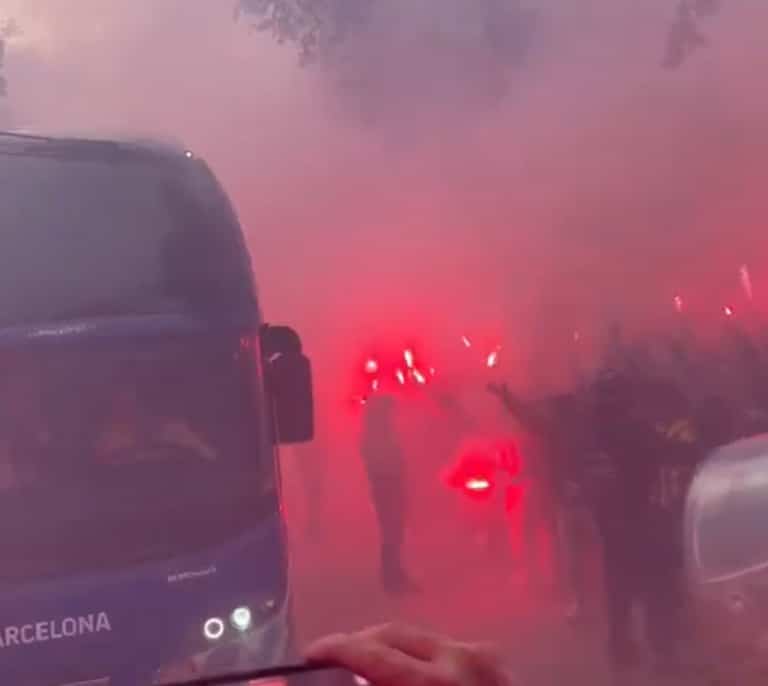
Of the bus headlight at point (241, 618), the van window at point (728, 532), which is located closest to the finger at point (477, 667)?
the bus headlight at point (241, 618)

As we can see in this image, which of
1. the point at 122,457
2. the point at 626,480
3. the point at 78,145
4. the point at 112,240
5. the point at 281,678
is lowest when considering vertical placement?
the point at 281,678

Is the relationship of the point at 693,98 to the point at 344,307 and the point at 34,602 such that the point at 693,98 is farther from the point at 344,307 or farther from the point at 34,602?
the point at 34,602

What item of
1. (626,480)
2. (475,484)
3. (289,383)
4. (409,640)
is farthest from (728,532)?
(289,383)

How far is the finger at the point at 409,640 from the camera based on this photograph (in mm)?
1275

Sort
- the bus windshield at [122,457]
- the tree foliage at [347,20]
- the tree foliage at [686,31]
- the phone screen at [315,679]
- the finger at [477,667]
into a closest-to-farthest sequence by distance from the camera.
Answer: the finger at [477,667]
the phone screen at [315,679]
the bus windshield at [122,457]
the tree foliage at [347,20]
the tree foliage at [686,31]

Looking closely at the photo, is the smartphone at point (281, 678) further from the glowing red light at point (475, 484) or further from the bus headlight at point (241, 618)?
the glowing red light at point (475, 484)

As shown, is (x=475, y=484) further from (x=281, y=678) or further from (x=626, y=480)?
(x=281, y=678)

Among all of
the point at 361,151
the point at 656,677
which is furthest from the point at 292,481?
the point at 656,677

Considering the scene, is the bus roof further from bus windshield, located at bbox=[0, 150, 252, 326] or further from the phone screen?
the phone screen

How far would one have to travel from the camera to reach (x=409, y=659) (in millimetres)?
1243

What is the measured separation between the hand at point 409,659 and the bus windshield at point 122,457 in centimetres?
26

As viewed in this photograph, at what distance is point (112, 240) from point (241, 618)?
1.76ft

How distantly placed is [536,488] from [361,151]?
22.0 inches

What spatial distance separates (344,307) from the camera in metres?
1.58
